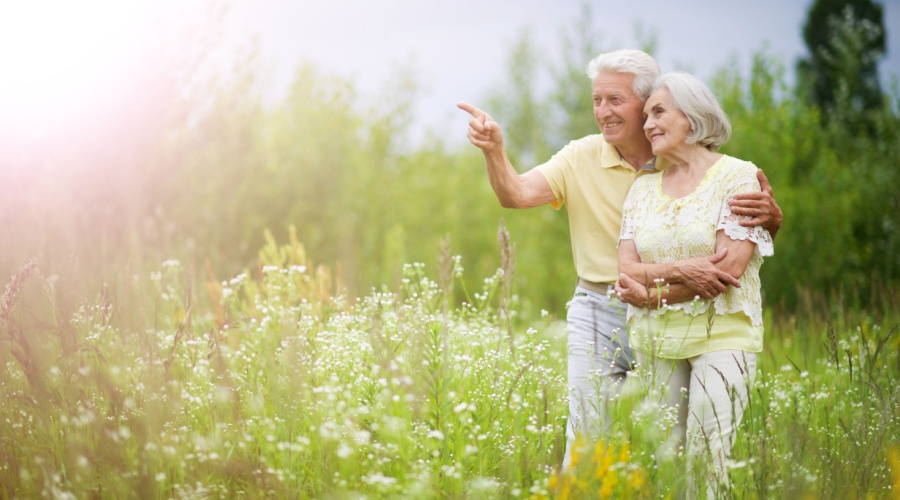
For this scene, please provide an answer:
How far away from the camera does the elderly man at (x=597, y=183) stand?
169 inches

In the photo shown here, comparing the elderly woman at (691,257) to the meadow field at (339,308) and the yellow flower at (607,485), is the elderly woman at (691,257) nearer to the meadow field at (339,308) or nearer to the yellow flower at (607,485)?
the meadow field at (339,308)

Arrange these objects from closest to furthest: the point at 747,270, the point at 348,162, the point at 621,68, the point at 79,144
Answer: the point at 747,270 < the point at 621,68 < the point at 79,144 < the point at 348,162

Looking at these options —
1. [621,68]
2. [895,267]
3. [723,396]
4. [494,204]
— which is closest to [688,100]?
[621,68]

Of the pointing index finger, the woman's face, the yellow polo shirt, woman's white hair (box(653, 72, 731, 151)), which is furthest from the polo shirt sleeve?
woman's white hair (box(653, 72, 731, 151))

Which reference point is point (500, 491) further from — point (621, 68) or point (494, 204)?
point (494, 204)

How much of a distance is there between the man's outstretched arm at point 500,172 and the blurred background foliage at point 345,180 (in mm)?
933

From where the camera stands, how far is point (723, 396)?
364 centimetres

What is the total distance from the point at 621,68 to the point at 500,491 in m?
2.32

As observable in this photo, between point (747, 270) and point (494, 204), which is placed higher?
point (494, 204)

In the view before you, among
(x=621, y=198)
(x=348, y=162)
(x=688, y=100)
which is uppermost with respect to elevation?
(x=348, y=162)

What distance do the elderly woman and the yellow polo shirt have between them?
0.28m

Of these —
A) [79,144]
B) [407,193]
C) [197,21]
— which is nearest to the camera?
[79,144]

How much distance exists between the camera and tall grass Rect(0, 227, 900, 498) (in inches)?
123

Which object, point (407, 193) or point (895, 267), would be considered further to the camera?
point (407, 193)
